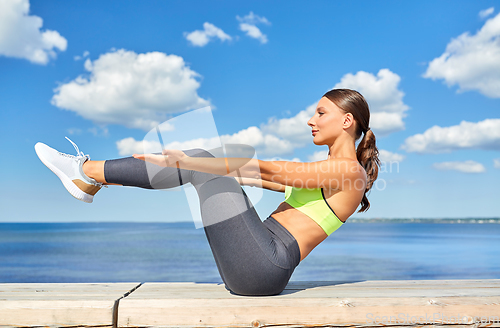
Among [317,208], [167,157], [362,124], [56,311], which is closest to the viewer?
[56,311]

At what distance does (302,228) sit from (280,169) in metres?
0.50

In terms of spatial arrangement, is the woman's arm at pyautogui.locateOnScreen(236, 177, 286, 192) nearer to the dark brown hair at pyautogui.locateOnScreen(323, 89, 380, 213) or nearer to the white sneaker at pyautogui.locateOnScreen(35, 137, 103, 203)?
the dark brown hair at pyautogui.locateOnScreen(323, 89, 380, 213)

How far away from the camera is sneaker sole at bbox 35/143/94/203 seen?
2400 mm

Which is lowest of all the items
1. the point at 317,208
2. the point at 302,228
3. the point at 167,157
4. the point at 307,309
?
the point at 307,309

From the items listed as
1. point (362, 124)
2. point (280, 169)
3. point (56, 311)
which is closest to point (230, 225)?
point (280, 169)

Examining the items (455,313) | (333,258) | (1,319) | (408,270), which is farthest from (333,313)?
(333,258)

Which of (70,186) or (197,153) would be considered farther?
(70,186)

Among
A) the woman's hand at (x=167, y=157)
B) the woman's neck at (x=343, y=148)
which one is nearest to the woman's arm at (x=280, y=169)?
the woman's hand at (x=167, y=157)

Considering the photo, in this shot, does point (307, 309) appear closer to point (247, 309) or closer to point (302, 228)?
point (247, 309)

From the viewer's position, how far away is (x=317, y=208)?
2.35 m

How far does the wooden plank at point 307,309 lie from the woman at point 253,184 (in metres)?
0.20

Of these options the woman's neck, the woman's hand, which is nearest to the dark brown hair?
the woman's neck

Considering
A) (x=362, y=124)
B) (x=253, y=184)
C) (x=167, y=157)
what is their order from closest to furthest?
(x=167, y=157) < (x=253, y=184) < (x=362, y=124)

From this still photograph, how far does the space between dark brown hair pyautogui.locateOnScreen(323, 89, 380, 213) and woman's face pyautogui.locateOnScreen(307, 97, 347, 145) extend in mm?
45
